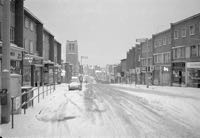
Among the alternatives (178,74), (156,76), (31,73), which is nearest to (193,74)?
(178,74)

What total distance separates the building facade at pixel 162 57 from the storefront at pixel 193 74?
8.01 meters

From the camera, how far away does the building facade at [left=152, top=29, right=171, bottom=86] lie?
52594 mm

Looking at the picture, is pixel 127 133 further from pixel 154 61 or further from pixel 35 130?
pixel 154 61

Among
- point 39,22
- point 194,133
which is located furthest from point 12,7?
point 194,133

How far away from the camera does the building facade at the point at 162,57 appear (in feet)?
173

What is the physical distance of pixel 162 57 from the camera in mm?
→ 56094

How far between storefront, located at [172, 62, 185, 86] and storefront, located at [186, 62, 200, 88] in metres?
2.06

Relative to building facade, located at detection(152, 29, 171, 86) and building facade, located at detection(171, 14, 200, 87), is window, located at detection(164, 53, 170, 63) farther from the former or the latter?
building facade, located at detection(171, 14, 200, 87)

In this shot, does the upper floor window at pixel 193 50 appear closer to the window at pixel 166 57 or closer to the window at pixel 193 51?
the window at pixel 193 51

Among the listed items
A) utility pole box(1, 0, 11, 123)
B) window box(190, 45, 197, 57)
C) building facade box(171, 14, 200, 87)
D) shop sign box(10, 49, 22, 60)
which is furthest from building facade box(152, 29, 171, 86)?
utility pole box(1, 0, 11, 123)

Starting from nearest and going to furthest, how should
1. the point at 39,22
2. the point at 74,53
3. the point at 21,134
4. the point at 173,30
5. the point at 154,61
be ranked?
the point at 21,134, the point at 39,22, the point at 173,30, the point at 154,61, the point at 74,53

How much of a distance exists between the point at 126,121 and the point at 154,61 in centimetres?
5296

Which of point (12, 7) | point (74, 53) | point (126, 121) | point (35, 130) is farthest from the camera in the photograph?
point (74, 53)

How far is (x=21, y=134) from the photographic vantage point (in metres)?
8.40
